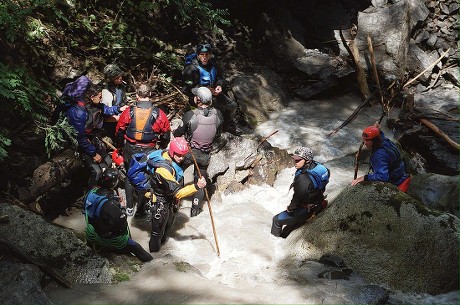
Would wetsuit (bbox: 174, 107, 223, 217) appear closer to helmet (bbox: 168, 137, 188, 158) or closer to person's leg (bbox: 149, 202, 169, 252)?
helmet (bbox: 168, 137, 188, 158)

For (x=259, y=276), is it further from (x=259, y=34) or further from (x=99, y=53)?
(x=259, y=34)

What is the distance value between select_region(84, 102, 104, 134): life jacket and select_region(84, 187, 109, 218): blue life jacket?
1911mm

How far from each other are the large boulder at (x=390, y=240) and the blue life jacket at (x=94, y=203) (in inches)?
133

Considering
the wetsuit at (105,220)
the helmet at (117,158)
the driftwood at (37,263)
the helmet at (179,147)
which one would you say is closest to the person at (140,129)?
the helmet at (117,158)

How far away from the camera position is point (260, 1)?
591 inches

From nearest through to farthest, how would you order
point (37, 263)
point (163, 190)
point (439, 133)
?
point (37, 263) → point (163, 190) → point (439, 133)

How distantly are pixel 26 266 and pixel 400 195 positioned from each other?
18.3 ft

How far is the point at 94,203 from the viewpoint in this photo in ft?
18.1

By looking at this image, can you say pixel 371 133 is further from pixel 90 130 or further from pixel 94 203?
pixel 90 130

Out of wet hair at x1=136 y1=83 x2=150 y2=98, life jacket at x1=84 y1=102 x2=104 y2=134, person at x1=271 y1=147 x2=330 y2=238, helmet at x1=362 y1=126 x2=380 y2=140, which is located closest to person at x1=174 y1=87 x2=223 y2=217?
wet hair at x1=136 y1=83 x2=150 y2=98

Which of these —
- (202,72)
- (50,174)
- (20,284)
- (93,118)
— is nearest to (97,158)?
(93,118)

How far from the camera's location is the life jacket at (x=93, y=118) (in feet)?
23.1

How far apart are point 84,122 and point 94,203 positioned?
202 cm

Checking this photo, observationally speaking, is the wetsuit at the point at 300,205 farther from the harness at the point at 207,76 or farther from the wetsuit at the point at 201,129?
the harness at the point at 207,76
